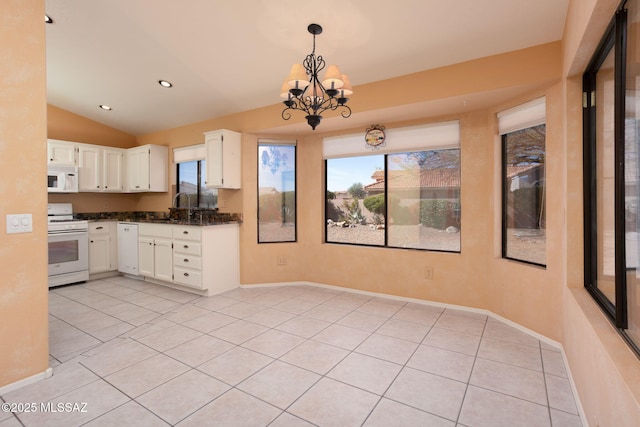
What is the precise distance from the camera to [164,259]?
453 centimetres

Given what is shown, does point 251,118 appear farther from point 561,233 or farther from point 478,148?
point 561,233

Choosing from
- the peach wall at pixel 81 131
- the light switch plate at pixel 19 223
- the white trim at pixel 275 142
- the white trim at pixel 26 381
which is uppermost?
the peach wall at pixel 81 131

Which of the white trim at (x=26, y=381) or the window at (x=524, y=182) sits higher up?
the window at (x=524, y=182)

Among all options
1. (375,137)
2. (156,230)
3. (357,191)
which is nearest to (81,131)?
(156,230)

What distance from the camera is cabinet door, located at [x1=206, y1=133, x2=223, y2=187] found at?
437 centimetres

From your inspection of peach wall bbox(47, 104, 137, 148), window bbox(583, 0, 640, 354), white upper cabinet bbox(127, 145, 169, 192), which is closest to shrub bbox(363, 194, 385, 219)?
window bbox(583, 0, 640, 354)

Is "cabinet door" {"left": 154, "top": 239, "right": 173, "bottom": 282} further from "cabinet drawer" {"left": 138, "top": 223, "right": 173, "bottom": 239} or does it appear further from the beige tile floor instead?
the beige tile floor

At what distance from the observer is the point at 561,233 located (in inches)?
102

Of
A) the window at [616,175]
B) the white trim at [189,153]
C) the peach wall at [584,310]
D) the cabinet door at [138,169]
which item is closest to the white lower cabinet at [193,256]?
the cabinet door at [138,169]

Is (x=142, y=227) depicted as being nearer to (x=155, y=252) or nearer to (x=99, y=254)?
(x=155, y=252)

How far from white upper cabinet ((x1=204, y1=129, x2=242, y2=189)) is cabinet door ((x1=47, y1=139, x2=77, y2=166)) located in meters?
2.43

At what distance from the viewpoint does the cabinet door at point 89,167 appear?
515cm

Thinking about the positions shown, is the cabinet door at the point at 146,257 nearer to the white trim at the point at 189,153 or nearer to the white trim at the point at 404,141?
the white trim at the point at 189,153

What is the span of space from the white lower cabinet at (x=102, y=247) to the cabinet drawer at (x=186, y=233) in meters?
1.73
